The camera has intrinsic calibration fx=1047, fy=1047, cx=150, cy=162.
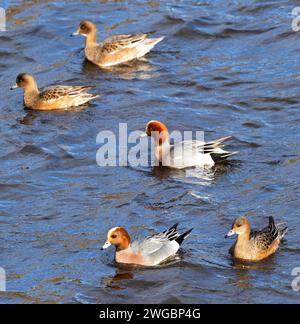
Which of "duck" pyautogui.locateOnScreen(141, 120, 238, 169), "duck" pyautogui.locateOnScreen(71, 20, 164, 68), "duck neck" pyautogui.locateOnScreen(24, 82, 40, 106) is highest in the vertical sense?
"duck" pyautogui.locateOnScreen(71, 20, 164, 68)

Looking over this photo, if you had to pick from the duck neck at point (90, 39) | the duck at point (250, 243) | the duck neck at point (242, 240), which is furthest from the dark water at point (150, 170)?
the duck neck at point (90, 39)

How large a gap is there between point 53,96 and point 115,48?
198 cm

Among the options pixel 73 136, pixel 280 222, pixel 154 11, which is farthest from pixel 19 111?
pixel 280 222

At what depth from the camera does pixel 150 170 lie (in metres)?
13.4

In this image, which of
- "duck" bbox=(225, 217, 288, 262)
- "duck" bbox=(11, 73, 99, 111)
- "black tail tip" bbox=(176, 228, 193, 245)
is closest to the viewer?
"duck" bbox=(225, 217, 288, 262)

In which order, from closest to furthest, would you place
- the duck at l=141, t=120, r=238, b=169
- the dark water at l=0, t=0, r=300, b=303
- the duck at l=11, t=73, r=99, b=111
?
the dark water at l=0, t=0, r=300, b=303 < the duck at l=141, t=120, r=238, b=169 < the duck at l=11, t=73, r=99, b=111

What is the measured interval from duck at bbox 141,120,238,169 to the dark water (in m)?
0.18

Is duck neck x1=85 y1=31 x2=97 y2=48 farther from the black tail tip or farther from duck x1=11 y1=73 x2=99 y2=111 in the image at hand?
the black tail tip

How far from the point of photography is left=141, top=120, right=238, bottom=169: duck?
43.5ft

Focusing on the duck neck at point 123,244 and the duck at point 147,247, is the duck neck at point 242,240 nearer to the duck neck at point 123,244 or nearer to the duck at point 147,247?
the duck at point 147,247

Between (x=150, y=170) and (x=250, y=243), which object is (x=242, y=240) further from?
(x=150, y=170)

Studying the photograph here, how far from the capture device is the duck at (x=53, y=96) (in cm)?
1536

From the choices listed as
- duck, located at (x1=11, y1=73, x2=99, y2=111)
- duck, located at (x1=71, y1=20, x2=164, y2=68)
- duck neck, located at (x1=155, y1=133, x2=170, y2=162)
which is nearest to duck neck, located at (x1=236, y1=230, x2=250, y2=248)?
duck neck, located at (x1=155, y1=133, x2=170, y2=162)
